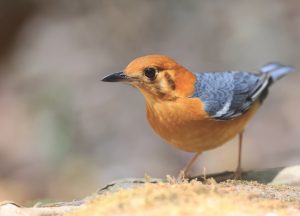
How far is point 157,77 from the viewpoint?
13.9ft

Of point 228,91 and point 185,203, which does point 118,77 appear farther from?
point 185,203

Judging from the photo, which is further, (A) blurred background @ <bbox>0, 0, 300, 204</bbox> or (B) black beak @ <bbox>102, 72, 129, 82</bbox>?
(A) blurred background @ <bbox>0, 0, 300, 204</bbox>

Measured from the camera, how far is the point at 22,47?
10570mm

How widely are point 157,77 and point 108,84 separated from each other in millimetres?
5115

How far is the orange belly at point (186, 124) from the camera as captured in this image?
4395 millimetres

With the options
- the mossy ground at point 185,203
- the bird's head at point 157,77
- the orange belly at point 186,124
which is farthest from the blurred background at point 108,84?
the mossy ground at point 185,203

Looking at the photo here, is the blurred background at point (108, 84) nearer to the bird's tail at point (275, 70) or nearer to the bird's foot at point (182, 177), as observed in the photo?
the bird's tail at point (275, 70)

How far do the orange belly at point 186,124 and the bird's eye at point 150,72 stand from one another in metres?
0.25

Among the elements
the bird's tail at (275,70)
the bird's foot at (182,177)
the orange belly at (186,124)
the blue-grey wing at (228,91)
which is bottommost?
the bird's foot at (182,177)

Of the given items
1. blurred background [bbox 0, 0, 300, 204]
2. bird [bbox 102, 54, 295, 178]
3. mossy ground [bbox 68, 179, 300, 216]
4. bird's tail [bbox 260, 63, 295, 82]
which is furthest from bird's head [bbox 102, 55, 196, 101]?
blurred background [bbox 0, 0, 300, 204]

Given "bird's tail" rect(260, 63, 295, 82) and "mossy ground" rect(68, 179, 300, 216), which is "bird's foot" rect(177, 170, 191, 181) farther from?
"bird's tail" rect(260, 63, 295, 82)

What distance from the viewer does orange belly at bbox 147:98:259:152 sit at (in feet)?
14.4

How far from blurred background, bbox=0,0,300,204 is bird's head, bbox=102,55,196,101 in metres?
3.38

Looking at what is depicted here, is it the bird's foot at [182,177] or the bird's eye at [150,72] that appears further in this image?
the bird's eye at [150,72]
